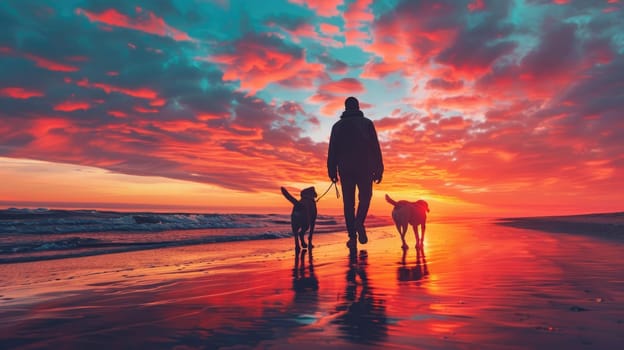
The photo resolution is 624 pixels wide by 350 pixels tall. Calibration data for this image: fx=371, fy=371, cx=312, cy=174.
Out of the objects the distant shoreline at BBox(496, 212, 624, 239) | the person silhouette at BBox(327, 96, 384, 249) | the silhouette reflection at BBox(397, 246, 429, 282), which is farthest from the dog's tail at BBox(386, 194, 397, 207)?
the distant shoreline at BBox(496, 212, 624, 239)

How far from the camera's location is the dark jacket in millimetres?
8117

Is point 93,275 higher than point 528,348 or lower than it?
lower

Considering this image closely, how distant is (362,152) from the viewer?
814 cm

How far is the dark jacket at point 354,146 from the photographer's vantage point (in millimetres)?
8117

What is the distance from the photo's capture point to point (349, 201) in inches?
330

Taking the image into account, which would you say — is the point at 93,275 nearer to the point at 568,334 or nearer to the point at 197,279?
the point at 197,279

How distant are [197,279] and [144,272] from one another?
1929 mm

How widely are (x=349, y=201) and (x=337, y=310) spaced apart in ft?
18.2

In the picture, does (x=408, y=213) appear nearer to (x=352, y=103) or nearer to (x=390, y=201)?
(x=390, y=201)

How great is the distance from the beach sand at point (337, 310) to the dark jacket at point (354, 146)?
3044 mm

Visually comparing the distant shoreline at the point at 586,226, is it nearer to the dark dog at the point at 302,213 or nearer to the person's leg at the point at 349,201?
the person's leg at the point at 349,201

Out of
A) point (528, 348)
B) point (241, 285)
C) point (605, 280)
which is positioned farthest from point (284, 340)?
point (605, 280)

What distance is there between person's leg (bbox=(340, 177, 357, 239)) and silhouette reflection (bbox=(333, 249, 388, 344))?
4028 mm

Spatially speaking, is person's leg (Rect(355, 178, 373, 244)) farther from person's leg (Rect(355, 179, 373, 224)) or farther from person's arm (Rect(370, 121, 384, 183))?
person's arm (Rect(370, 121, 384, 183))
